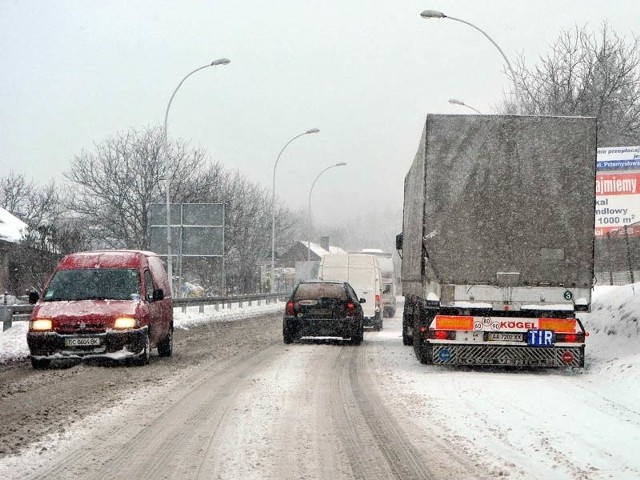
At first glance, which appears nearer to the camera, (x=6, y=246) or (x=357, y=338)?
(x=357, y=338)

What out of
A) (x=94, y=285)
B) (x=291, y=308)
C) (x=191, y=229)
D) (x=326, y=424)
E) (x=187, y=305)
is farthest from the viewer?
(x=191, y=229)

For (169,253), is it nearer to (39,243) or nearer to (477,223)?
(39,243)

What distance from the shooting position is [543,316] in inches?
501

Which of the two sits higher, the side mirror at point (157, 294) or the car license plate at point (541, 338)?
the side mirror at point (157, 294)

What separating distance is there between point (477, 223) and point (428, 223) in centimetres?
70

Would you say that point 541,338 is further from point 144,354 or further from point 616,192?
point 616,192

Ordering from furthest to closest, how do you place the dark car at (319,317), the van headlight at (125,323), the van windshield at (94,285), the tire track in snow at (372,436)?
the dark car at (319,317)
the van windshield at (94,285)
the van headlight at (125,323)
the tire track in snow at (372,436)

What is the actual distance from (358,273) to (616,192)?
9.41 m

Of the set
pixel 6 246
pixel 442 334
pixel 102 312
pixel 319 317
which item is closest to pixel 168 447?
pixel 442 334


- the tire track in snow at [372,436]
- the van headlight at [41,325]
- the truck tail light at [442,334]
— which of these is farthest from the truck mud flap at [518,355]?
the van headlight at [41,325]

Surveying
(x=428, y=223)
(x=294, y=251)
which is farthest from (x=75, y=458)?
(x=294, y=251)

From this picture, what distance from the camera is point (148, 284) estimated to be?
15.4 metres

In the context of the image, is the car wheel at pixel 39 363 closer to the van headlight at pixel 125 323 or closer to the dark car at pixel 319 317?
the van headlight at pixel 125 323

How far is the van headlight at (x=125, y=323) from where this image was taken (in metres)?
→ 13.7
